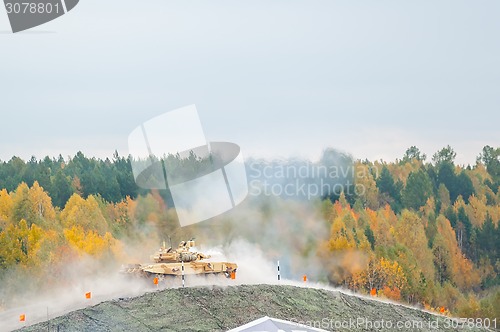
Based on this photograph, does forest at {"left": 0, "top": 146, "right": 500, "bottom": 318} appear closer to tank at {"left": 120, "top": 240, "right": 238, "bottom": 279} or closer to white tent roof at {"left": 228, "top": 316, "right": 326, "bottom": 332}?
tank at {"left": 120, "top": 240, "right": 238, "bottom": 279}

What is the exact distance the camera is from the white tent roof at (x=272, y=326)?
28.5 meters

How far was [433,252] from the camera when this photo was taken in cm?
7144

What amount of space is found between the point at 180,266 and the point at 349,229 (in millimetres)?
29943

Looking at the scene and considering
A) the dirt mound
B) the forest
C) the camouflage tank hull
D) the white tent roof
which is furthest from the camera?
the forest

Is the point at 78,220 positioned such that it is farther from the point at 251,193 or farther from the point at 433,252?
the point at 433,252

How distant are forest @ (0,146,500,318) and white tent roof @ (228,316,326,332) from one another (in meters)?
23.9

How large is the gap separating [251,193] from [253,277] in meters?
18.7

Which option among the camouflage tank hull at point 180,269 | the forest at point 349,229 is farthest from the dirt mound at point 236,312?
the forest at point 349,229

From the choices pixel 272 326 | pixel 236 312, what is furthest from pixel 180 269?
pixel 272 326

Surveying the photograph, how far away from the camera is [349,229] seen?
64.6 meters

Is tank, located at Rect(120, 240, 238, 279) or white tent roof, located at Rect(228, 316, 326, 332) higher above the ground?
tank, located at Rect(120, 240, 238, 279)

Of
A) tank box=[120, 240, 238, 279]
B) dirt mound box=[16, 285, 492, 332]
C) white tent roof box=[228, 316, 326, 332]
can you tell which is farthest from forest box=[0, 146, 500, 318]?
white tent roof box=[228, 316, 326, 332]

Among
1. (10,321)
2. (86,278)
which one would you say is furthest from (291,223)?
(10,321)

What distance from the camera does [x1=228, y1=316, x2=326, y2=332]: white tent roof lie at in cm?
2852
